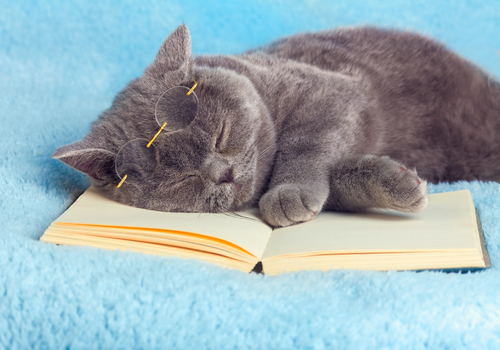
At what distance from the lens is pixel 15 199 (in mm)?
1084

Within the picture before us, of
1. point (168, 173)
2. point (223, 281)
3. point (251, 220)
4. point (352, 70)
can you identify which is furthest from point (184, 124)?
point (352, 70)

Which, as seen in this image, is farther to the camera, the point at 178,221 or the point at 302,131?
the point at 302,131

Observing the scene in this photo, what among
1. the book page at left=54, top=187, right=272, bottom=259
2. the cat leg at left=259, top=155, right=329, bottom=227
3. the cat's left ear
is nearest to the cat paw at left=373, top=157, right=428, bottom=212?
the cat leg at left=259, top=155, right=329, bottom=227

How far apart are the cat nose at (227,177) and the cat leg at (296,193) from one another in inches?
3.7

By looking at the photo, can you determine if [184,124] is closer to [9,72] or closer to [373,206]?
[373,206]

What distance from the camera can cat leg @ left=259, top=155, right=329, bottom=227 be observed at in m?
1.00

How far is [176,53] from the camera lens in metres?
1.14

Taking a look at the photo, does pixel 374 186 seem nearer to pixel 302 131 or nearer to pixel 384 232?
pixel 384 232

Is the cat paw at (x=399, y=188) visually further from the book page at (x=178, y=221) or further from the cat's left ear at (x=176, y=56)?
the cat's left ear at (x=176, y=56)

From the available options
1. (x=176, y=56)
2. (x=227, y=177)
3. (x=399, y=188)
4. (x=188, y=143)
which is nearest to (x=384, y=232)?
(x=399, y=188)

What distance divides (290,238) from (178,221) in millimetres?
241

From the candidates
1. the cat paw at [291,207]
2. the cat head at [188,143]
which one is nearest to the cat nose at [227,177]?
the cat head at [188,143]

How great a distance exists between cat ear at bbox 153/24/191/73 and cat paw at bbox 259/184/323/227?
16.2 inches

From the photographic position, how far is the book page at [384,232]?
813mm
